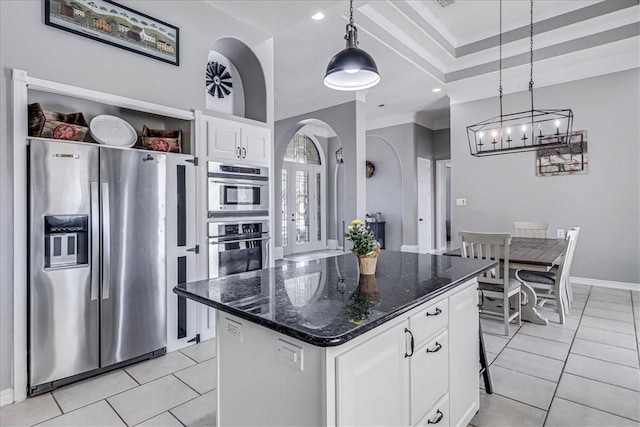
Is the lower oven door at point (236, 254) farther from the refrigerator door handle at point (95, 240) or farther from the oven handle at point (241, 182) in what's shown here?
the refrigerator door handle at point (95, 240)

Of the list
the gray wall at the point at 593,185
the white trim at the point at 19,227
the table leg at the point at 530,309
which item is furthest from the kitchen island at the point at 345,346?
the gray wall at the point at 593,185

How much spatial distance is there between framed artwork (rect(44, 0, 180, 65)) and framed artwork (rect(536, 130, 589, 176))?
511cm

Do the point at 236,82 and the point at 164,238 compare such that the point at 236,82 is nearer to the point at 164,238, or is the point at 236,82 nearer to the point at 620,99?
the point at 164,238

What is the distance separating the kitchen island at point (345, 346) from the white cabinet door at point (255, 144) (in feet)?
5.86

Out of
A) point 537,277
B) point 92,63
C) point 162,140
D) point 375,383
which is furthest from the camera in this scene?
point 537,277

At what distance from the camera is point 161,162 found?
2756mm

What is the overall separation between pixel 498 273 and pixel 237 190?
2.64 meters

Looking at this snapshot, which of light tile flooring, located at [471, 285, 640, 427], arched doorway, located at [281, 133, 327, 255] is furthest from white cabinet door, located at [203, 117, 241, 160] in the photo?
arched doorway, located at [281, 133, 327, 255]

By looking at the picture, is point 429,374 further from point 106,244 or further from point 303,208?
point 303,208

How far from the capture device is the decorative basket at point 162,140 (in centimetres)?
283

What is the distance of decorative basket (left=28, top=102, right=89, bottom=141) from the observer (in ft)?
7.27

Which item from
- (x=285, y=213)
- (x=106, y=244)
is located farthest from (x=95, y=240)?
(x=285, y=213)

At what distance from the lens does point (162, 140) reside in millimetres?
2861

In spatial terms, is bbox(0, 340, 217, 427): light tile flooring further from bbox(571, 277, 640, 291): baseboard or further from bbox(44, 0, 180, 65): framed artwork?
bbox(571, 277, 640, 291): baseboard
